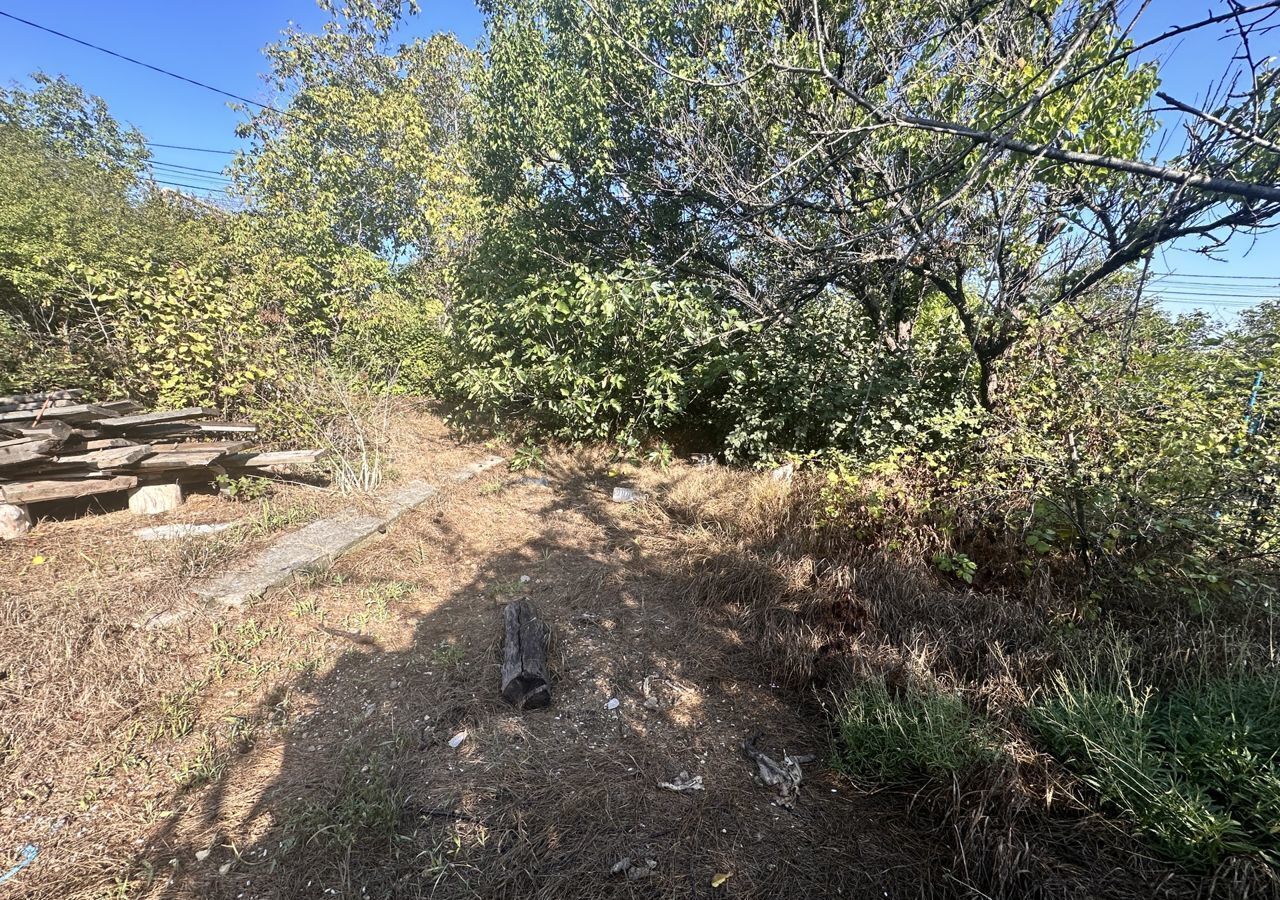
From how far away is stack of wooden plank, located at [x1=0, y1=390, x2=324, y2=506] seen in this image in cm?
379

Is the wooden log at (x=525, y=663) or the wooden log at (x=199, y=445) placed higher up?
the wooden log at (x=199, y=445)

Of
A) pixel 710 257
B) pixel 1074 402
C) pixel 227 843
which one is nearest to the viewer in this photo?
pixel 227 843

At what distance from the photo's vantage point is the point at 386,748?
2.17 metres

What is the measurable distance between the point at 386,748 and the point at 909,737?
2267mm

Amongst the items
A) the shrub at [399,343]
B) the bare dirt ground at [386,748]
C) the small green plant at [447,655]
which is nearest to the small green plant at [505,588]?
the bare dirt ground at [386,748]

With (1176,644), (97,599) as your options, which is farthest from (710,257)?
(97,599)

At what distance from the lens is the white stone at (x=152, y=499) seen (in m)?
4.34

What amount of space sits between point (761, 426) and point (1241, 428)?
11.6 ft

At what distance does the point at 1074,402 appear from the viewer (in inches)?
127

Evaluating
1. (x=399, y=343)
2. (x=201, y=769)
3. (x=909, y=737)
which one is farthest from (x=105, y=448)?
(x=909, y=737)

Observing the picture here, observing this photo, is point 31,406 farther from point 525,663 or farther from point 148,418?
point 525,663

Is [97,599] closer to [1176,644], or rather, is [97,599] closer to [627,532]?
[627,532]

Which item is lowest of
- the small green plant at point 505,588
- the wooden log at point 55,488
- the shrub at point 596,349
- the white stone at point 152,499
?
the small green plant at point 505,588

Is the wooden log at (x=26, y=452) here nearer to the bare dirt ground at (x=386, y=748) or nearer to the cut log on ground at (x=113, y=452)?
the cut log on ground at (x=113, y=452)
